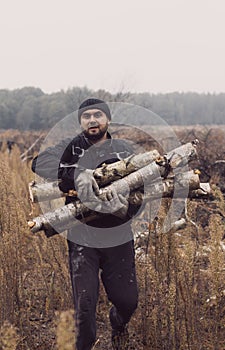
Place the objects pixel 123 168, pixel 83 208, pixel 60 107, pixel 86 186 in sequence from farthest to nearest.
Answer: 1. pixel 60 107
2. pixel 123 168
3. pixel 83 208
4. pixel 86 186

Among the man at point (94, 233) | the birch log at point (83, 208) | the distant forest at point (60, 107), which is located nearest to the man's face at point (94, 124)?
the man at point (94, 233)

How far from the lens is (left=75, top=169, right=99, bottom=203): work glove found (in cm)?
209

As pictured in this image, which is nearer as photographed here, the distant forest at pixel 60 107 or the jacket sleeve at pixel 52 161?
the jacket sleeve at pixel 52 161

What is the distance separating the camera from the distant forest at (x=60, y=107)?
32.9 meters

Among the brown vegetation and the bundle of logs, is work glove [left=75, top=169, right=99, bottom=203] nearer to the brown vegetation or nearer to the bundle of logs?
the bundle of logs

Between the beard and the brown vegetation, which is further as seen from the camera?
the beard

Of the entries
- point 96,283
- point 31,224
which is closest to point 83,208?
point 31,224

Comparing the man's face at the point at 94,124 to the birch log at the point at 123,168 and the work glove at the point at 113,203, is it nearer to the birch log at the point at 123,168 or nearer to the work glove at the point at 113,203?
the birch log at the point at 123,168

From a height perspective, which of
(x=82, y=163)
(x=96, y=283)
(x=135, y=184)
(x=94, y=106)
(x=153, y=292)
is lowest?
(x=153, y=292)

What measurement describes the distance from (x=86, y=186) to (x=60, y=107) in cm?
3397

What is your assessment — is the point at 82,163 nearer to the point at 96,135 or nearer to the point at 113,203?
the point at 96,135

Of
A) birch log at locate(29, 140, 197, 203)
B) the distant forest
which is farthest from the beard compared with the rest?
the distant forest

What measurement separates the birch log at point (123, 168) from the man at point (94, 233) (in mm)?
70

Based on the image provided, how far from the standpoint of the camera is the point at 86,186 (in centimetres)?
209
